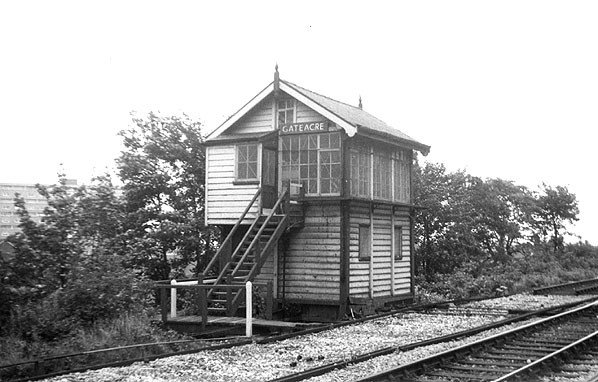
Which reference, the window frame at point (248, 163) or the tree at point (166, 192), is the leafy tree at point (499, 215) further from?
the window frame at point (248, 163)

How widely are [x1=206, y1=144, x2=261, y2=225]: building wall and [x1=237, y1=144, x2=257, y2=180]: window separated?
0.20 m

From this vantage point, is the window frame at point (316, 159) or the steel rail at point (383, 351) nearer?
the steel rail at point (383, 351)

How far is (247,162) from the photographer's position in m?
18.7

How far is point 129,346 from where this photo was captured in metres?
11.1

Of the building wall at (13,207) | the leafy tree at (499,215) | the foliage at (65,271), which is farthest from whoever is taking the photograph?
the leafy tree at (499,215)

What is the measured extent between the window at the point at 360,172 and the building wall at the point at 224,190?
2943 mm

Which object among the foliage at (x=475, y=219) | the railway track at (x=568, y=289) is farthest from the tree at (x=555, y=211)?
the railway track at (x=568, y=289)

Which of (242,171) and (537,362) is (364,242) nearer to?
(242,171)

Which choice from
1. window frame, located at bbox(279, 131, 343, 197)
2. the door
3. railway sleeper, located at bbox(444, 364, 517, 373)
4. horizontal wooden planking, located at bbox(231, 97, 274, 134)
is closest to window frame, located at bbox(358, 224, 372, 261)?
window frame, located at bbox(279, 131, 343, 197)

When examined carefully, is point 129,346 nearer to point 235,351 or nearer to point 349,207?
point 235,351

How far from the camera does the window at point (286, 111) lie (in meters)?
19.2

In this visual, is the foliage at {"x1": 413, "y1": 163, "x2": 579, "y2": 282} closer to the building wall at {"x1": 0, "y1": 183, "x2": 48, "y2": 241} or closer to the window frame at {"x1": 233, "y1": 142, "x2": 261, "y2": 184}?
the window frame at {"x1": 233, "y1": 142, "x2": 261, "y2": 184}

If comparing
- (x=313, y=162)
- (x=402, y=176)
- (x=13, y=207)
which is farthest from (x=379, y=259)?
(x=13, y=207)

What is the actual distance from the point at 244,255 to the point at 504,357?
7481 millimetres
